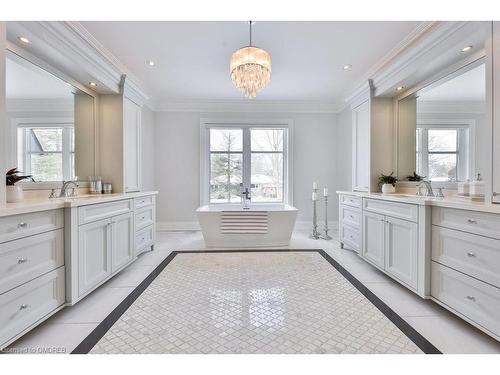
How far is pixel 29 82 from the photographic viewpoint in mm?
2197

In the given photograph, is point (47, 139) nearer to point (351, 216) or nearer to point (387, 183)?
point (351, 216)

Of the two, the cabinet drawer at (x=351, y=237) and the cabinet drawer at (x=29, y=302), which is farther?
the cabinet drawer at (x=351, y=237)

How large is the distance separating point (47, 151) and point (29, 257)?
1.29 m

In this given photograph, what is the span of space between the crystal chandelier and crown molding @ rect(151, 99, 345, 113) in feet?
7.40

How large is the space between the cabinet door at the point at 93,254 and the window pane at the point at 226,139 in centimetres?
302

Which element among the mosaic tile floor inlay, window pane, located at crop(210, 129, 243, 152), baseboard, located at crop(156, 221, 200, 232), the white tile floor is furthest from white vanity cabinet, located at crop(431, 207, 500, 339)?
baseboard, located at crop(156, 221, 200, 232)

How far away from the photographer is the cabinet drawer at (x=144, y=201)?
3.06m

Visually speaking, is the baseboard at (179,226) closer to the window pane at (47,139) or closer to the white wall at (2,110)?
the window pane at (47,139)

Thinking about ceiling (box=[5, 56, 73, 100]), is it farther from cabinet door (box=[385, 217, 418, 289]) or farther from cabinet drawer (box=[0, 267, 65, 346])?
cabinet door (box=[385, 217, 418, 289])

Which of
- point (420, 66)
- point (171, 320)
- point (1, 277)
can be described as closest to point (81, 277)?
point (1, 277)

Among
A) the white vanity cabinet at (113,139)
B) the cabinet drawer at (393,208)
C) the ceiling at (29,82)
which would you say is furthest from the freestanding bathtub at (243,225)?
the ceiling at (29,82)

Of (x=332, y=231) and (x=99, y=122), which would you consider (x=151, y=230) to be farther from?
(x=332, y=231)

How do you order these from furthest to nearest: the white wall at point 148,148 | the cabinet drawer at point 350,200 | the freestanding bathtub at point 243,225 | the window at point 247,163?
the window at point 247,163, the white wall at point 148,148, the freestanding bathtub at point 243,225, the cabinet drawer at point 350,200

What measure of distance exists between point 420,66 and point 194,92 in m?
3.35
